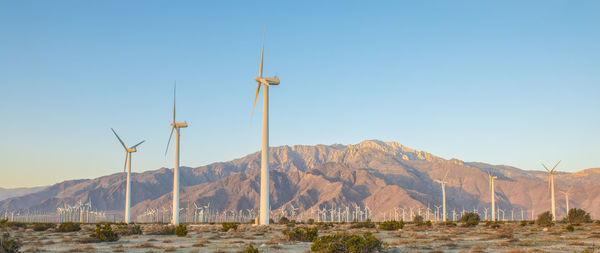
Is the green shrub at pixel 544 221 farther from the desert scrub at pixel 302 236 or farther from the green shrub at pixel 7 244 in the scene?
the green shrub at pixel 7 244

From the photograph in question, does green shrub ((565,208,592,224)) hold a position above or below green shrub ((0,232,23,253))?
below

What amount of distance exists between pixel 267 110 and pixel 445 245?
35.9 meters

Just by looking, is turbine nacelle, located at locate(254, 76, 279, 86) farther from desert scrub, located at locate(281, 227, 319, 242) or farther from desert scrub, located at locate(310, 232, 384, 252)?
desert scrub, located at locate(310, 232, 384, 252)

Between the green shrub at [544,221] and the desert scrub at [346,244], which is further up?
the desert scrub at [346,244]

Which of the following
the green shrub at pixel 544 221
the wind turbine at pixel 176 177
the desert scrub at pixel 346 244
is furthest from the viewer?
the wind turbine at pixel 176 177

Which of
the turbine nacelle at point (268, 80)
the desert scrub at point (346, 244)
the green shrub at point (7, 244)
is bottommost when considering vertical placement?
the desert scrub at point (346, 244)

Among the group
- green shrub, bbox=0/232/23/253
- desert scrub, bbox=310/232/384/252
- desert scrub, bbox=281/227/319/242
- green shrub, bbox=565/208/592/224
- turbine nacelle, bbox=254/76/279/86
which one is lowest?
green shrub, bbox=565/208/592/224

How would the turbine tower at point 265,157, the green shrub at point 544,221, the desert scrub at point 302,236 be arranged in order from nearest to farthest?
the desert scrub at point 302,236, the turbine tower at point 265,157, the green shrub at point 544,221

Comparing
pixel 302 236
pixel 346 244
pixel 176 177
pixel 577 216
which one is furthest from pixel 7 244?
pixel 577 216

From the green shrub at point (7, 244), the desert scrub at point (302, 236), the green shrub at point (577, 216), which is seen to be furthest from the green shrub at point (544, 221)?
the green shrub at point (7, 244)

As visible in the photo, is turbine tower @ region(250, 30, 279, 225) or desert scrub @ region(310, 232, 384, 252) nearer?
desert scrub @ region(310, 232, 384, 252)

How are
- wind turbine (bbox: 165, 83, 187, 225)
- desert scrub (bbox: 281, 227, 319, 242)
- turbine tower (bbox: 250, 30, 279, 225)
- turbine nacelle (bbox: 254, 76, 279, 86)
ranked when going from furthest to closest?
wind turbine (bbox: 165, 83, 187, 225) → turbine nacelle (bbox: 254, 76, 279, 86) → turbine tower (bbox: 250, 30, 279, 225) → desert scrub (bbox: 281, 227, 319, 242)

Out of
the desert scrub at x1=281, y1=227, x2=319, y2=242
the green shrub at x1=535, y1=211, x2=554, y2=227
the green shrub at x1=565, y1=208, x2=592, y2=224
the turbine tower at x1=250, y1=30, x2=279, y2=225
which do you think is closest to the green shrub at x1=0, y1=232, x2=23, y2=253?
the desert scrub at x1=281, y1=227, x2=319, y2=242

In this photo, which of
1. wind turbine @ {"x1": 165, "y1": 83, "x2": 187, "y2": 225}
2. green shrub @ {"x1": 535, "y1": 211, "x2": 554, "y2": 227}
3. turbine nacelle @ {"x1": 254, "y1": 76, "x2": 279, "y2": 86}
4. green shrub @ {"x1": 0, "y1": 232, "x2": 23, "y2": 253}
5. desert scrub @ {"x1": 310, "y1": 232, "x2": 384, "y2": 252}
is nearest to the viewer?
green shrub @ {"x1": 0, "y1": 232, "x2": 23, "y2": 253}
